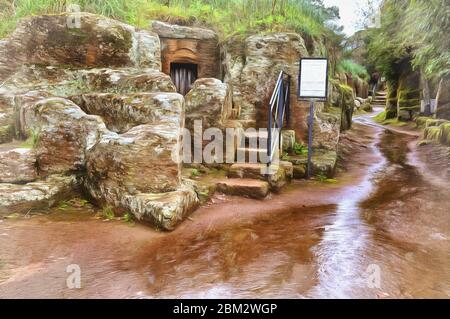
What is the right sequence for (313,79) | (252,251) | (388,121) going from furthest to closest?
1. (388,121)
2. (313,79)
3. (252,251)

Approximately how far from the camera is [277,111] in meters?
8.09

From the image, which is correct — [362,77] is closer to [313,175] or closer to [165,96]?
[313,175]

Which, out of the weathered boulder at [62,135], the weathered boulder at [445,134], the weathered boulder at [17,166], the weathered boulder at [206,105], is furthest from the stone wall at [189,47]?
the weathered boulder at [445,134]

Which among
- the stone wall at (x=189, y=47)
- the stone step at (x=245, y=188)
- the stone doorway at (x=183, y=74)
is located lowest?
the stone step at (x=245, y=188)

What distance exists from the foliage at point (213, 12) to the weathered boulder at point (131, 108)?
322 cm

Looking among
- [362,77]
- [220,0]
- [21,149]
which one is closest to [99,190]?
[21,149]

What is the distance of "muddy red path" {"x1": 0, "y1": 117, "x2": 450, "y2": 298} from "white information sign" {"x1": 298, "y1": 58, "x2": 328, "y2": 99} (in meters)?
2.38

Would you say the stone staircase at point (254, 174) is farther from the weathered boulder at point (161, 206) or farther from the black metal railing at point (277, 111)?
the weathered boulder at point (161, 206)

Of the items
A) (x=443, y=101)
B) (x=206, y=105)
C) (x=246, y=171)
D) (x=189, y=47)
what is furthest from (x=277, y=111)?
(x=443, y=101)

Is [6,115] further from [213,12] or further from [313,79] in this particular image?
[213,12]

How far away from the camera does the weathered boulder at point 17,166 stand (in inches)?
202

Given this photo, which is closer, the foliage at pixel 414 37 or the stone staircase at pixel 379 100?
the foliage at pixel 414 37

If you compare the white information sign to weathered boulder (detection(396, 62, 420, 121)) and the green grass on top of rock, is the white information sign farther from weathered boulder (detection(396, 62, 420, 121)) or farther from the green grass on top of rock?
weathered boulder (detection(396, 62, 420, 121))

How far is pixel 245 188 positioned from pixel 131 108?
7.73 feet
